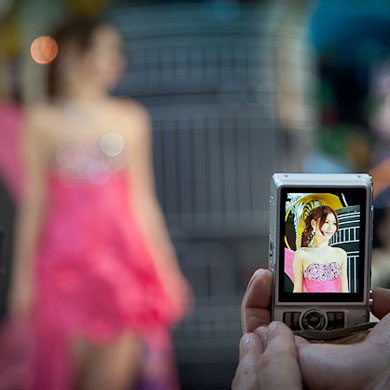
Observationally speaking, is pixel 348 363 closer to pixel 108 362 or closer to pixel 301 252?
pixel 301 252

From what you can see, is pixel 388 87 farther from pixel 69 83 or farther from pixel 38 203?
pixel 38 203

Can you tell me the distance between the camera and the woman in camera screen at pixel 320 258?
626mm

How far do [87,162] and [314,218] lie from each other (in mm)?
1175

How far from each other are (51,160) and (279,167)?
656 millimetres

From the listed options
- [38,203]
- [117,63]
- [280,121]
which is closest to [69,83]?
[117,63]

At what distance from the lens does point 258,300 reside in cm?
62

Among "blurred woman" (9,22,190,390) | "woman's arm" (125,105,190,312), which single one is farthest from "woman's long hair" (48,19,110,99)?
"woman's arm" (125,105,190,312)

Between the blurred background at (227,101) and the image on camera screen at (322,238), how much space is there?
3.90 ft

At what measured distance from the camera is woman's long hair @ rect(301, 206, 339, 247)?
0.62 m

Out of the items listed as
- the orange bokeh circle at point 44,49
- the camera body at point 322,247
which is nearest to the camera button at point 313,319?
the camera body at point 322,247

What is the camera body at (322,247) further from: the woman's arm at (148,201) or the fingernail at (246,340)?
the woman's arm at (148,201)

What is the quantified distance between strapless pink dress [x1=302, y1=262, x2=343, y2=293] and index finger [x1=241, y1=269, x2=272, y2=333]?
4 centimetres

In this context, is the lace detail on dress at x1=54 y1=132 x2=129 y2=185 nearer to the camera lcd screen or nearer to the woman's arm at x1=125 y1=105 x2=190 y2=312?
the woman's arm at x1=125 y1=105 x2=190 y2=312

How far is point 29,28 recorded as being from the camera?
1804 mm
